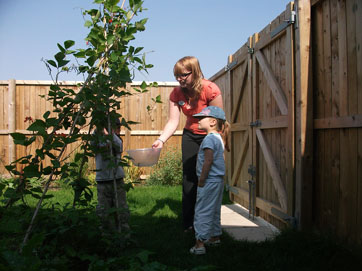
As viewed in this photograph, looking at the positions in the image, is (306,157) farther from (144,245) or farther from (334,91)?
(144,245)

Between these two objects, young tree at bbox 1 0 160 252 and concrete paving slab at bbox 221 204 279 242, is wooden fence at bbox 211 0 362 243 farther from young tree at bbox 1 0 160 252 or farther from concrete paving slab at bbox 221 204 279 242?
young tree at bbox 1 0 160 252

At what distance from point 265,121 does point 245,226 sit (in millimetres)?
1308

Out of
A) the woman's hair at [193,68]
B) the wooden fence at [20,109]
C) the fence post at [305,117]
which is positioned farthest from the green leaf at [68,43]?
the wooden fence at [20,109]

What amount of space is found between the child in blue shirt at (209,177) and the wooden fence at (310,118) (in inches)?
31.3

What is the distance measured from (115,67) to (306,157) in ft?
6.42

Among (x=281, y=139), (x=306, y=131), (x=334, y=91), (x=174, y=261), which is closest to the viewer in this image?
(x=174, y=261)

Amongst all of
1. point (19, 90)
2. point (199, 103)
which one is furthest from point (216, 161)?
point (19, 90)

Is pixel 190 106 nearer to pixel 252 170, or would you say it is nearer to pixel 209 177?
pixel 209 177

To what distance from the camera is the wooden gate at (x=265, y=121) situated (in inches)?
132

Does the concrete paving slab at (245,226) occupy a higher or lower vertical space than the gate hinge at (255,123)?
lower

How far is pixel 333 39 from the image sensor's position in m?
2.76

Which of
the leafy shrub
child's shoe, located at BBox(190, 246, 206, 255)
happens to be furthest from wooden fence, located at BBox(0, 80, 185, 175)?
child's shoe, located at BBox(190, 246, 206, 255)

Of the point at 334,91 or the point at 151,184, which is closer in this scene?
the point at 334,91

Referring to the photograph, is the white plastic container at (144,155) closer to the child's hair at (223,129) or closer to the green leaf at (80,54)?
the child's hair at (223,129)
